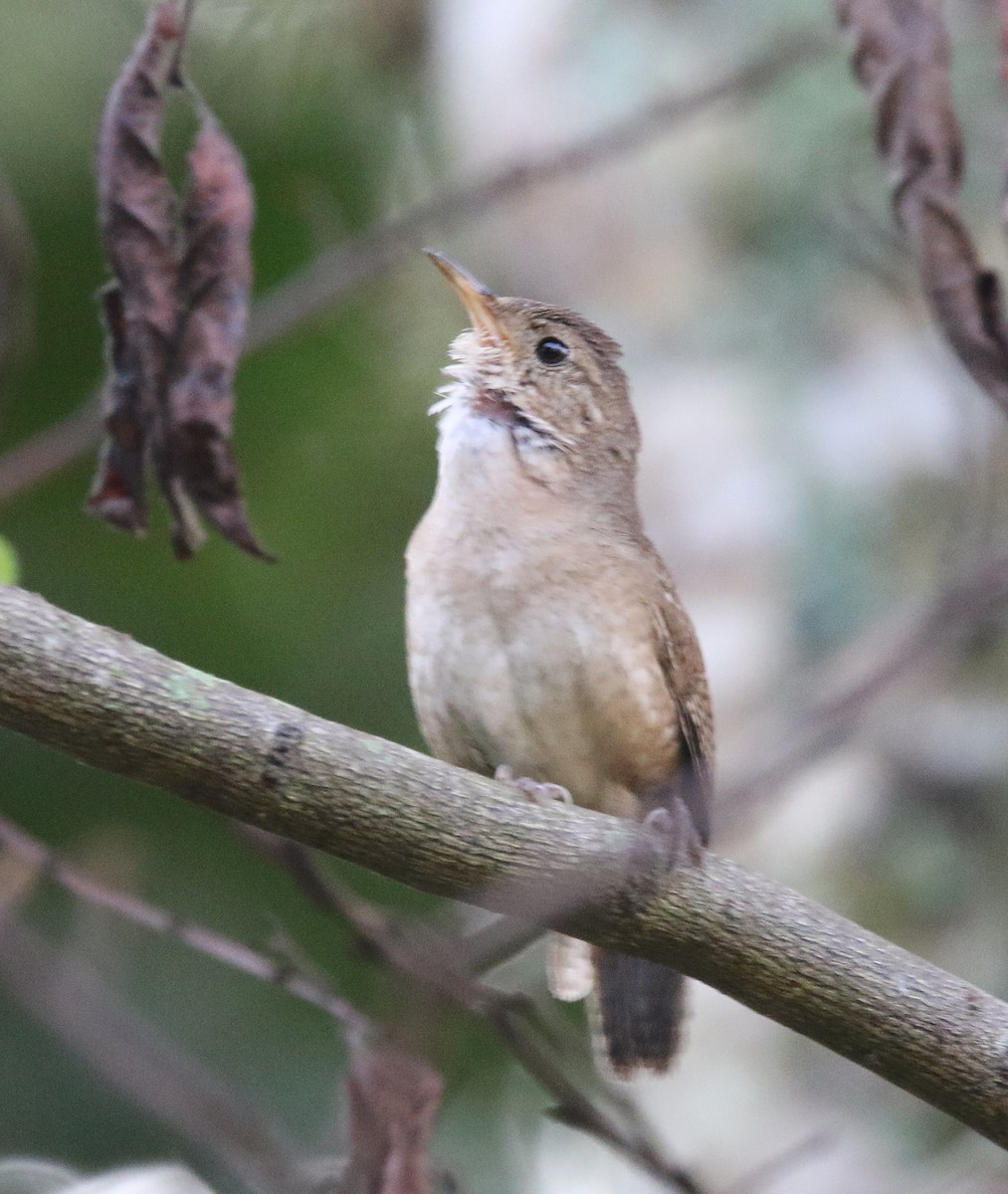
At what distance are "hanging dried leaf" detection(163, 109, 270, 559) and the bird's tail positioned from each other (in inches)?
56.1

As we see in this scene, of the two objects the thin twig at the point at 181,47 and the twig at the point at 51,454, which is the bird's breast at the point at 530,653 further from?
the thin twig at the point at 181,47

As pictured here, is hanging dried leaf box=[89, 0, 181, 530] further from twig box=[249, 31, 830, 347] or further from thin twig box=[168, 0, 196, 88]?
twig box=[249, 31, 830, 347]

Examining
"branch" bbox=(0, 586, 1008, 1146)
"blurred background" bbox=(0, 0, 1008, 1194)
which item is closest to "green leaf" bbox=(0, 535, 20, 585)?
"branch" bbox=(0, 586, 1008, 1146)

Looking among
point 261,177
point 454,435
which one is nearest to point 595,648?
point 454,435

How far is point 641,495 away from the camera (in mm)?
5871

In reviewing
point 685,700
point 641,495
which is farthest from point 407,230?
point 641,495

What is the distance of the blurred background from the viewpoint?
5047mm

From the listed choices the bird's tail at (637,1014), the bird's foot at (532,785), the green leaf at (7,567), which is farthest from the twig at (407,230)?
the bird's tail at (637,1014)

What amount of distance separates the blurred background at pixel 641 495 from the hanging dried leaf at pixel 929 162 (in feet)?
4.40

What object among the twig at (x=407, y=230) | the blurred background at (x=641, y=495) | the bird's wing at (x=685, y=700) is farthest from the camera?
the blurred background at (x=641, y=495)

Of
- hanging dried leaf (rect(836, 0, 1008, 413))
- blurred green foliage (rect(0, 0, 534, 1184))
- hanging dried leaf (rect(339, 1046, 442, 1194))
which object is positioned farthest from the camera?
blurred green foliage (rect(0, 0, 534, 1184))

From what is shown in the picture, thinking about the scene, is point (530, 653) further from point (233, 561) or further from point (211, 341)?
point (233, 561)

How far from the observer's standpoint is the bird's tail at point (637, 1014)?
378 cm

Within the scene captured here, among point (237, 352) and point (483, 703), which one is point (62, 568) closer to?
point (483, 703)
